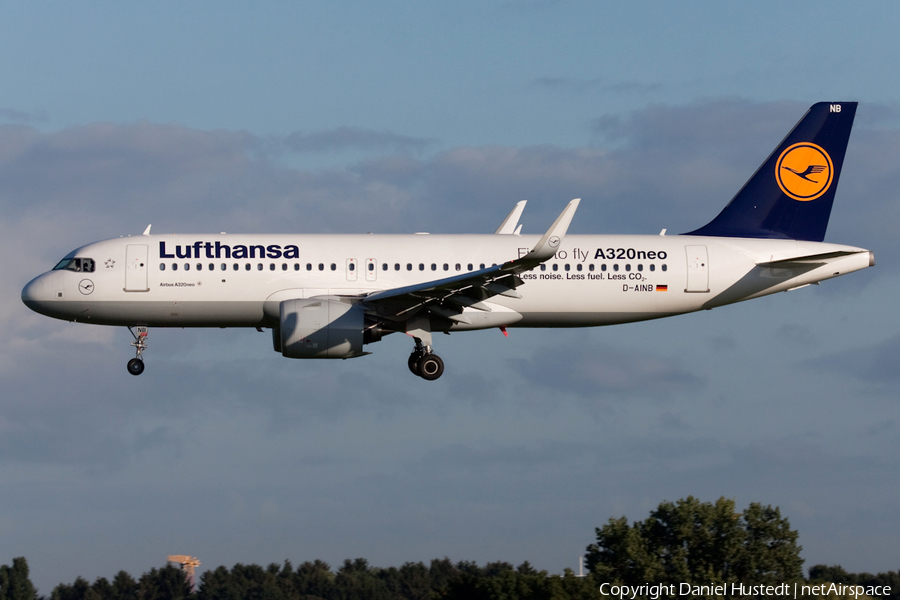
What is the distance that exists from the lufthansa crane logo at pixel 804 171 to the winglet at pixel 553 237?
12834 mm

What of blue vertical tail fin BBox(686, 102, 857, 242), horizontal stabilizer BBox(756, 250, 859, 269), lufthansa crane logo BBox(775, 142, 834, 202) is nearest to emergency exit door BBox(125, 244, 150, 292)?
blue vertical tail fin BBox(686, 102, 857, 242)

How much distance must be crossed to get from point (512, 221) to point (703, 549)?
37701 mm

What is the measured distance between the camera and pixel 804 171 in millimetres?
41344

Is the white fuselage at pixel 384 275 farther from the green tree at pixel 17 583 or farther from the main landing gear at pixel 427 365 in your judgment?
the green tree at pixel 17 583

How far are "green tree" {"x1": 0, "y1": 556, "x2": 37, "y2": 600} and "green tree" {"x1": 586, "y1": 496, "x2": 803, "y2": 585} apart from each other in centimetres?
5902

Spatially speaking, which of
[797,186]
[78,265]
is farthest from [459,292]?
[797,186]

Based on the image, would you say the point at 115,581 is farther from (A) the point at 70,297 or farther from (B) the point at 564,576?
(A) the point at 70,297

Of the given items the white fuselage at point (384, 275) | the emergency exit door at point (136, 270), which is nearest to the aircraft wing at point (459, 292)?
the white fuselage at point (384, 275)

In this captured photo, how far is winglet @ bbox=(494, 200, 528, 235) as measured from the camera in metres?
40.9

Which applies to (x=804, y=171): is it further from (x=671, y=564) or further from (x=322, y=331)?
(x=671, y=564)

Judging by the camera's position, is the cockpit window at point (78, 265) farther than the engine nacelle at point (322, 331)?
Yes

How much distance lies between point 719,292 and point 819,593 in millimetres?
26385

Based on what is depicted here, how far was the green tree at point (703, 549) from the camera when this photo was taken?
67250 millimetres

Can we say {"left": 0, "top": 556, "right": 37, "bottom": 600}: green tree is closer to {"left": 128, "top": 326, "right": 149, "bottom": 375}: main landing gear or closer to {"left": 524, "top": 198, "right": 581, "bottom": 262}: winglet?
{"left": 128, "top": 326, "right": 149, "bottom": 375}: main landing gear
